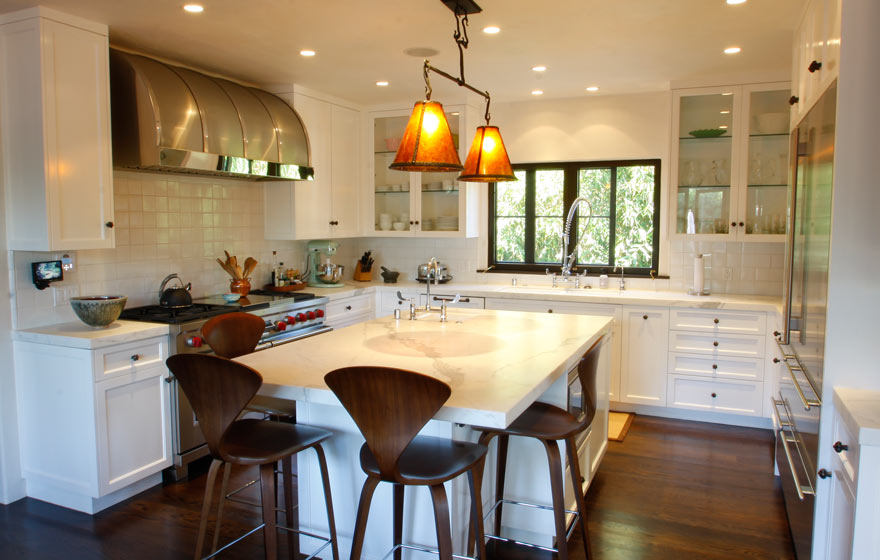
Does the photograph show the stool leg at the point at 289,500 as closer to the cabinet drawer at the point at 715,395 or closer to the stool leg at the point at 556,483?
the stool leg at the point at 556,483

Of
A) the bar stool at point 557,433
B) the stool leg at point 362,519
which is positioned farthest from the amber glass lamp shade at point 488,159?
the stool leg at point 362,519

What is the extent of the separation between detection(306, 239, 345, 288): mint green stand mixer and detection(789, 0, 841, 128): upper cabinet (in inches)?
136

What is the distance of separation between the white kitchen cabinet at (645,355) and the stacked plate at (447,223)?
164 cm

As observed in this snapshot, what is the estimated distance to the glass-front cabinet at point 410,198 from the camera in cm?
547

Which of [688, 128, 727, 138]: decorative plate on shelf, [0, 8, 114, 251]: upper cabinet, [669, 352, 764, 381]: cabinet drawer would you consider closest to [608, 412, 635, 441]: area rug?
[669, 352, 764, 381]: cabinet drawer

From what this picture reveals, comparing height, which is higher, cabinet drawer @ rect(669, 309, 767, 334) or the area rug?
cabinet drawer @ rect(669, 309, 767, 334)

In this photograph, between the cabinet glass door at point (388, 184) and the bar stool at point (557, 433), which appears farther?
the cabinet glass door at point (388, 184)

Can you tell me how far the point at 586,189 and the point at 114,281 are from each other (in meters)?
3.73

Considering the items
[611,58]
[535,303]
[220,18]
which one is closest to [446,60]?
[611,58]

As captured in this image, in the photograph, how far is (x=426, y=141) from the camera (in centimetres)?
231

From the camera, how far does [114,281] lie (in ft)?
12.3

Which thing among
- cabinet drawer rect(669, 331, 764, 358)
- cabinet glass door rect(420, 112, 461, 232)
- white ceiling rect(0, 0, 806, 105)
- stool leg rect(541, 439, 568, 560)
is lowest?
stool leg rect(541, 439, 568, 560)

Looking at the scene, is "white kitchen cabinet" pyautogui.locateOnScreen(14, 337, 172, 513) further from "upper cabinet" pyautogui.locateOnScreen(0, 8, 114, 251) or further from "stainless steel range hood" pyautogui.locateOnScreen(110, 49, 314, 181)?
"stainless steel range hood" pyautogui.locateOnScreen(110, 49, 314, 181)

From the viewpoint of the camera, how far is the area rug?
423 centimetres
